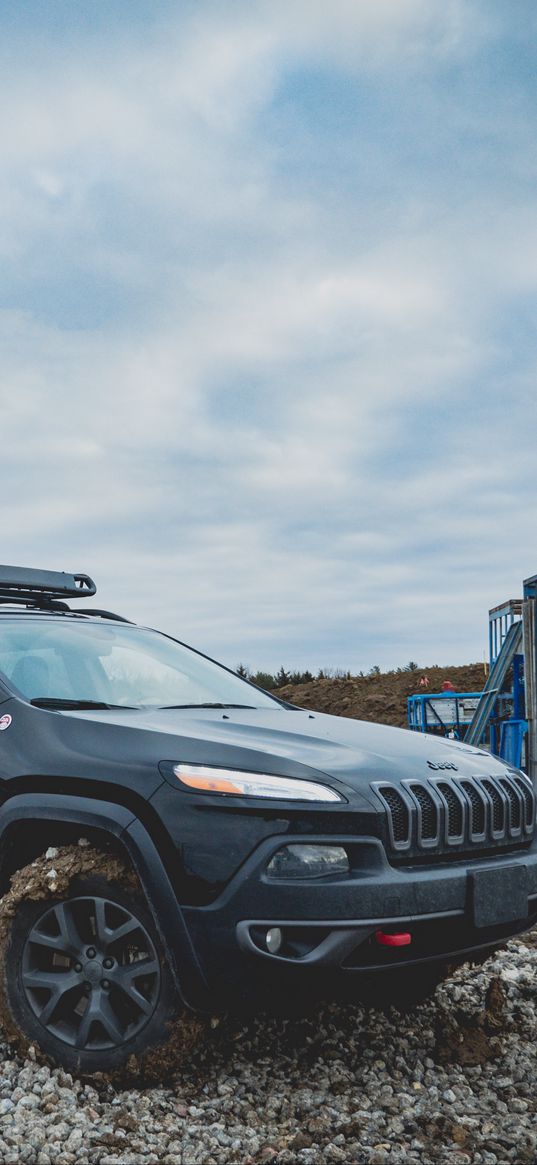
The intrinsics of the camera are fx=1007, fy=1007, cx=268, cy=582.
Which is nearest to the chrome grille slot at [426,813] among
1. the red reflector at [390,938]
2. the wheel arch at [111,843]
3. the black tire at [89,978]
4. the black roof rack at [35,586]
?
the red reflector at [390,938]

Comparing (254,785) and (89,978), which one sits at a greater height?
(254,785)

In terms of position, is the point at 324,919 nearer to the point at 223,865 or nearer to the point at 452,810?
the point at 223,865

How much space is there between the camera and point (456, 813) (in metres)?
3.69

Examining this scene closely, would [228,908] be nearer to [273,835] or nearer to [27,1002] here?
[273,835]

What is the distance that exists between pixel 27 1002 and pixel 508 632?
13358 mm

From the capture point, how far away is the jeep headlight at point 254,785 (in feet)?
11.0

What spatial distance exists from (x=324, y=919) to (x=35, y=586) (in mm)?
3313

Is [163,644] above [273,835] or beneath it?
above

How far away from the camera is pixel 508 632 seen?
16156 millimetres

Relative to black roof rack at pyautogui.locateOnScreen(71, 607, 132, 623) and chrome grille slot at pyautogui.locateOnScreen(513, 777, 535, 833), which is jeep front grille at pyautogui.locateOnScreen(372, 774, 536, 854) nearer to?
chrome grille slot at pyautogui.locateOnScreen(513, 777, 535, 833)

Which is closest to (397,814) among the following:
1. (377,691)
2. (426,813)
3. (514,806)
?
(426,813)

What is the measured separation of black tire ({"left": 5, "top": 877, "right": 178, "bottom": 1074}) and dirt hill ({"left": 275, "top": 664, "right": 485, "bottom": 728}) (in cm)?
2764

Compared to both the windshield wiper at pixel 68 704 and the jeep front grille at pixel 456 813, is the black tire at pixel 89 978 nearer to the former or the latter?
the windshield wiper at pixel 68 704

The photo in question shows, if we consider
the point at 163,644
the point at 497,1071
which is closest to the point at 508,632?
the point at 163,644
